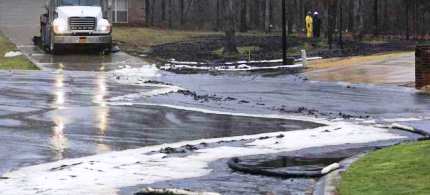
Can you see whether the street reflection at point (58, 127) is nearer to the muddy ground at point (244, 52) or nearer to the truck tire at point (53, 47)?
the truck tire at point (53, 47)

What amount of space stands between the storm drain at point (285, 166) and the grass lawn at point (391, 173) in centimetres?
45

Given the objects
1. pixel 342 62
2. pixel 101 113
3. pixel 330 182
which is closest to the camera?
pixel 330 182

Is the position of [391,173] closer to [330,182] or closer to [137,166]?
[330,182]

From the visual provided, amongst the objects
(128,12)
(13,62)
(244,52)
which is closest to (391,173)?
(13,62)

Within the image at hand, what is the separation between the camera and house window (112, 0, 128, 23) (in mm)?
53456

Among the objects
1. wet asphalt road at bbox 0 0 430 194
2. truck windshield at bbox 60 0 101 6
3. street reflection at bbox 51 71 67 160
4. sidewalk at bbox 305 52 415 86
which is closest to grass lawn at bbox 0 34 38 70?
wet asphalt road at bbox 0 0 430 194

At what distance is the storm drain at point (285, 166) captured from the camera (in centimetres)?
897

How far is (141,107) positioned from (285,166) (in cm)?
736

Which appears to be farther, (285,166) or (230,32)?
(230,32)

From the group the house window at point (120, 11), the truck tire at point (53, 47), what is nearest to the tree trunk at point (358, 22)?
the house window at point (120, 11)

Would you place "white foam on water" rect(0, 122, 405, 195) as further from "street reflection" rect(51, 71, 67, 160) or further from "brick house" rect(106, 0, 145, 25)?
"brick house" rect(106, 0, 145, 25)

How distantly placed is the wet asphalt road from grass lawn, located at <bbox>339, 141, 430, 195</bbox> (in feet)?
12.2

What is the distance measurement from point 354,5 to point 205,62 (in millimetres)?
41932

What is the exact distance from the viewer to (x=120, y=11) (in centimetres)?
5375
